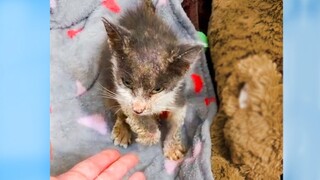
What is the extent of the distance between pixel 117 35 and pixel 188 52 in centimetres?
19

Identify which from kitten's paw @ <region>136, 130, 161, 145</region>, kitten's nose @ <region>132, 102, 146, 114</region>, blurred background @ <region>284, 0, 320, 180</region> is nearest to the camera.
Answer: kitten's nose @ <region>132, 102, 146, 114</region>

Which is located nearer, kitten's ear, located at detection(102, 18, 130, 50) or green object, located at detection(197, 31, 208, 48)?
kitten's ear, located at detection(102, 18, 130, 50)

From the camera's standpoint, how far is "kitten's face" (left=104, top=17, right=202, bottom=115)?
1.36 meters

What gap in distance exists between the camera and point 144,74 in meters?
1.36

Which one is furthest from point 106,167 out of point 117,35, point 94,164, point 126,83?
point 117,35

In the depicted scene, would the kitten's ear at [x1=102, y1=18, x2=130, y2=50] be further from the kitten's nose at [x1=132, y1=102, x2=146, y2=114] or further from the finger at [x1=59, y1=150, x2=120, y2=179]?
the finger at [x1=59, y1=150, x2=120, y2=179]

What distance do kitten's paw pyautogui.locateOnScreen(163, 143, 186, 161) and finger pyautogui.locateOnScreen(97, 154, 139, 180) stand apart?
9 cm

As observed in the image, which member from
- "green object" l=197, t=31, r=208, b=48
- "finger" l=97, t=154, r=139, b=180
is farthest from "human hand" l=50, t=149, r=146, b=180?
"green object" l=197, t=31, r=208, b=48

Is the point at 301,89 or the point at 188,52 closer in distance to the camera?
the point at 188,52

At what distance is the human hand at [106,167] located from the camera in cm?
142

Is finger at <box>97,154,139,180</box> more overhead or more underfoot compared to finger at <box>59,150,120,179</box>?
more underfoot

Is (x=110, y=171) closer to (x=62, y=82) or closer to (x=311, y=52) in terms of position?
(x=62, y=82)

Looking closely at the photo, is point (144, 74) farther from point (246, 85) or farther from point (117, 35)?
point (246, 85)

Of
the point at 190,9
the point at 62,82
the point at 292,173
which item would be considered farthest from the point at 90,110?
the point at 292,173
